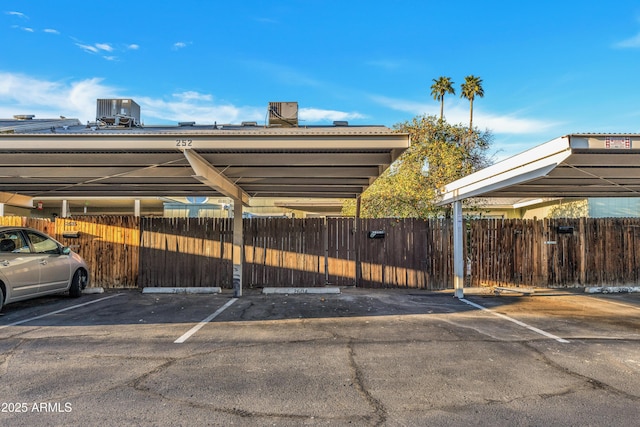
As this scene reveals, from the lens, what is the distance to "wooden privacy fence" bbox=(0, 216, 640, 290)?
11.2 meters

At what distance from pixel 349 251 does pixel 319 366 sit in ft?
22.7

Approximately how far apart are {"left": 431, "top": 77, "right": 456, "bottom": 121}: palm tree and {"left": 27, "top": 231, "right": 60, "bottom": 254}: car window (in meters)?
26.7

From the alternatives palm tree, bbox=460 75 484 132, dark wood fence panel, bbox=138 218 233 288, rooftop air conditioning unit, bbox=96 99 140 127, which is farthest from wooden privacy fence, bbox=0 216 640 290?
palm tree, bbox=460 75 484 132

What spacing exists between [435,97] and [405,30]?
19.0m

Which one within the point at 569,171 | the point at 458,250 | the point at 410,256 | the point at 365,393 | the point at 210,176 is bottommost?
the point at 365,393

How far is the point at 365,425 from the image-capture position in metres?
3.09

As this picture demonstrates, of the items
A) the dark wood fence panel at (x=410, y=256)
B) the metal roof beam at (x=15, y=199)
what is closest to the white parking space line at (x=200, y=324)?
the dark wood fence panel at (x=410, y=256)

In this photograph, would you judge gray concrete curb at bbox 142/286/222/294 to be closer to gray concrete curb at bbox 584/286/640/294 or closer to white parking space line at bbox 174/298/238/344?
white parking space line at bbox 174/298/238/344

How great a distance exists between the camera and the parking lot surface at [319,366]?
10.8ft

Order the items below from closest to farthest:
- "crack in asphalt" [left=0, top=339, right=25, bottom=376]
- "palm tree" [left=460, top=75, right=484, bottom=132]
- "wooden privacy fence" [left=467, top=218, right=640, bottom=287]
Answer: "crack in asphalt" [left=0, top=339, right=25, bottom=376], "wooden privacy fence" [left=467, top=218, right=640, bottom=287], "palm tree" [left=460, top=75, right=484, bottom=132]

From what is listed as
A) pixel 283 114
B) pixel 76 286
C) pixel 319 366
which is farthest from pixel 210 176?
pixel 283 114

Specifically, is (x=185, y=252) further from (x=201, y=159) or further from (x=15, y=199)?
(x=15, y=199)

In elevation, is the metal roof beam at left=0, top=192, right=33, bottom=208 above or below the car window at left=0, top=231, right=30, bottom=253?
above

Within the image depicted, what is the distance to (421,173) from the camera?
13445 millimetres
